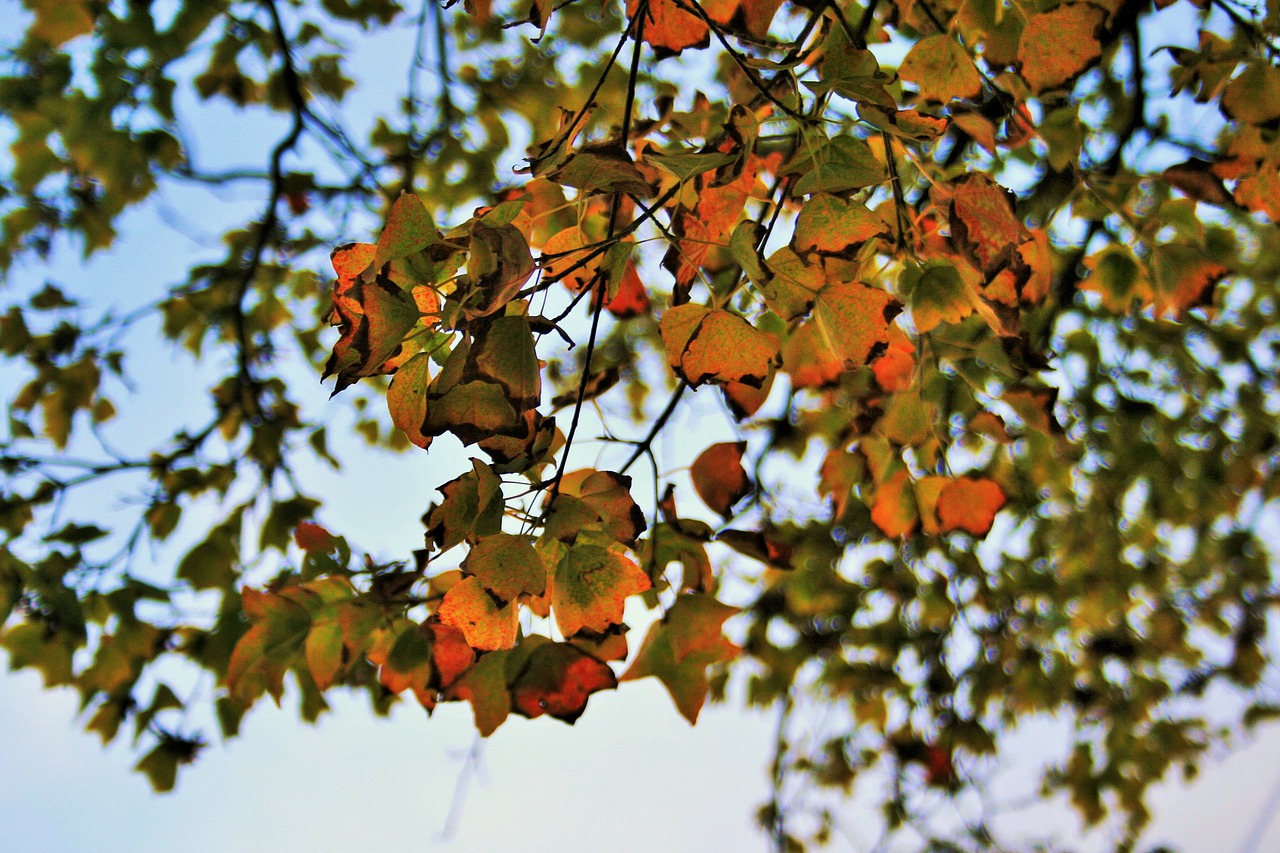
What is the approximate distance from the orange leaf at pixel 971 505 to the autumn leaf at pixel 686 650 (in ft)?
0.88

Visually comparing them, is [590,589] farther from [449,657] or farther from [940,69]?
[940,69]

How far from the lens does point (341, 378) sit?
380 millimetres

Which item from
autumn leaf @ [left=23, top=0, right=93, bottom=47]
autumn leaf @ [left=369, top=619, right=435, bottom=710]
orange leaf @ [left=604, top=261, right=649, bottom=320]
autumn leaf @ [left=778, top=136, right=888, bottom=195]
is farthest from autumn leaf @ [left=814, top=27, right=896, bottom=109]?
autumn leaf @ [left=23, top=0, right=93, bottom=47]

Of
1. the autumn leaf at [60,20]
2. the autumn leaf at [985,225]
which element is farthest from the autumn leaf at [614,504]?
the autumn leaf at [60,20]

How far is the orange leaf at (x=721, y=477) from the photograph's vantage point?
64 centimetres

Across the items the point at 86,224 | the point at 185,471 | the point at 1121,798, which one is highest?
the point at 86,224

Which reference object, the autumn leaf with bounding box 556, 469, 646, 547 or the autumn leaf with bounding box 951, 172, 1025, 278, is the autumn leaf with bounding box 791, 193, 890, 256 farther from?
the autumn leaf with bounding box 556, 469, 646, 547

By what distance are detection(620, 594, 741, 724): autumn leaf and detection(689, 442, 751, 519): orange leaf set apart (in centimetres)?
8

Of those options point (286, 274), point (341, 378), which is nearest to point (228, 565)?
point (286, 274)

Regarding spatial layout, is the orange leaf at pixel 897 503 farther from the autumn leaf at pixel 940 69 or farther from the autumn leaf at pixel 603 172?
the autumn leaf at pixel 603 172

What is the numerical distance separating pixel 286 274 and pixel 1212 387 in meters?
1.88

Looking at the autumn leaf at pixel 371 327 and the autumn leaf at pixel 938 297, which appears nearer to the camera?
the autumn leaf at pixel 371 327

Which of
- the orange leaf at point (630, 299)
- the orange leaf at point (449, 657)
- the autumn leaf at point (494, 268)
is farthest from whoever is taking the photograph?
the orange leaf at point (630, 299)

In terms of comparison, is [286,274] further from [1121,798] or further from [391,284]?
[1121,798]
